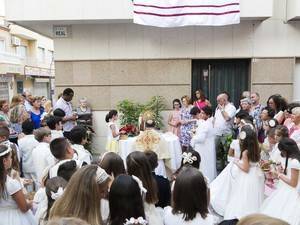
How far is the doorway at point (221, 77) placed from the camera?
921 cm

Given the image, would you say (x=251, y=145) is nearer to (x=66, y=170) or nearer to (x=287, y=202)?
(x=287, y=202)

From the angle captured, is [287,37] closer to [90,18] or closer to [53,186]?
[90,18]

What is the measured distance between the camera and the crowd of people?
259 centimetres

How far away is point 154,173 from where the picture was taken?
12.7 feet

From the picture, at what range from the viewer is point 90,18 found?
8.16 metres

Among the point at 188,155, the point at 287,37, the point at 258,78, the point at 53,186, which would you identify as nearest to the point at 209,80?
the point at 258,78

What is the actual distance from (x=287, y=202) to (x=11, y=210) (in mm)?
3179

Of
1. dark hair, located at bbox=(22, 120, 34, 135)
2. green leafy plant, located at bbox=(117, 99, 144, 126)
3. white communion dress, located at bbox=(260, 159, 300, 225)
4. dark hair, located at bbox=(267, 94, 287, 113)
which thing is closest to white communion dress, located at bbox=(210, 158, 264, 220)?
white communion dress, located at bbox=(260, 159, 300, 225)

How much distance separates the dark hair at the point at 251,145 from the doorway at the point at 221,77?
470cm

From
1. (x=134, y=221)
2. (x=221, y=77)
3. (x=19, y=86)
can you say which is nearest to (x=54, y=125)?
(x=134, y=221)

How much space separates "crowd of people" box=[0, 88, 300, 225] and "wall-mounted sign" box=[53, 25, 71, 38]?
1.78 m

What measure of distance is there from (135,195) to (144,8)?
603 cm

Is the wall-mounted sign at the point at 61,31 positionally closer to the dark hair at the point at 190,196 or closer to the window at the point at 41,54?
the dark hair at the point at 190,196

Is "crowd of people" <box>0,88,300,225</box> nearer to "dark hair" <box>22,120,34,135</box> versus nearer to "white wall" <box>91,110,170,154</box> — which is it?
"dark hair" <box>22,120,34,135</box>
